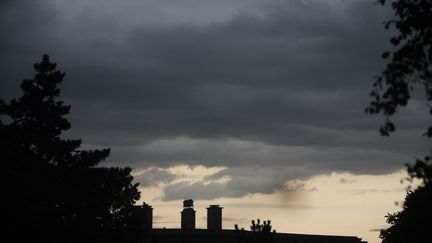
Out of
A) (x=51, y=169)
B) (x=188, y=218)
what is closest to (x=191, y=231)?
(x=188, y=218)

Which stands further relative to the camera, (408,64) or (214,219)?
(214,219)

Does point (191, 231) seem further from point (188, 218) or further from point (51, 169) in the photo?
point (51, 169)

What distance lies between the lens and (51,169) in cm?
5181

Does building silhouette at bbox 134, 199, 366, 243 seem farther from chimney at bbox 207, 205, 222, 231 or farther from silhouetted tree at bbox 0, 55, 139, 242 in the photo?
silhouetted tree at bbox 0, 55, 139, 242

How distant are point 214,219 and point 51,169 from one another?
39.3 metres

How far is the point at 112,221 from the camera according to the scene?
60.3m

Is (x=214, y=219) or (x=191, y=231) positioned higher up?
(x=214, y=219)

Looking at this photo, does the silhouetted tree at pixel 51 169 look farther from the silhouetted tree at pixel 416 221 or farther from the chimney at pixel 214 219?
the chimney at pixel 214 219

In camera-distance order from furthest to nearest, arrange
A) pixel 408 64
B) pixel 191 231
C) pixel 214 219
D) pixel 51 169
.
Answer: pixel 214 219 → pixel 191 231 → pixel 51 169 → pixel 408 64

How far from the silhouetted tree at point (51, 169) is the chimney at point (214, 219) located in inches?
1058

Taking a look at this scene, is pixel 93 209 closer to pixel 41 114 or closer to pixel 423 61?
pixel 41 114

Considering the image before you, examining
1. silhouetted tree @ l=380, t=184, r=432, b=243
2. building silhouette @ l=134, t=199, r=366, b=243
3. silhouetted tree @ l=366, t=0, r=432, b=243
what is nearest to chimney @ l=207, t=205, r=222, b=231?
building silhouette @ l=134, t=199, r=366, b=243

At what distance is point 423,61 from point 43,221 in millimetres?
30249

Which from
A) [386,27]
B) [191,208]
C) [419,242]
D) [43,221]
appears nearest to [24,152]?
[43,221]
